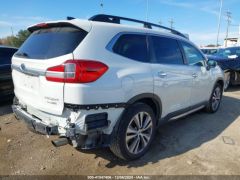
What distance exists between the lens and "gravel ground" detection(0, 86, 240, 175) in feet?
10.8

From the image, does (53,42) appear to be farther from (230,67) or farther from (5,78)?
(230,67)

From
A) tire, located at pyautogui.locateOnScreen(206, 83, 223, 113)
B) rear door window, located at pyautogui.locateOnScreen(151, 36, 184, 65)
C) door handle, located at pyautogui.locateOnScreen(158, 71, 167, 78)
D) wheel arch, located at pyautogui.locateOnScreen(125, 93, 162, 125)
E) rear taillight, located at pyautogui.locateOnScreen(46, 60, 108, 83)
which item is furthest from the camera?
tire, located at pyautogui.locateOnScreen(206, 83, 223, 113)

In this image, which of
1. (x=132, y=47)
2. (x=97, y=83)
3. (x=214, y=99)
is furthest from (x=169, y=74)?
(x=214, y=99)

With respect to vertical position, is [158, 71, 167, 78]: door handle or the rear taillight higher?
the rear taillight

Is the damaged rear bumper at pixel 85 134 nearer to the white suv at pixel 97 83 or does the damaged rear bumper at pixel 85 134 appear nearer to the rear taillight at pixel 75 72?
the white suv at pixel 97 83

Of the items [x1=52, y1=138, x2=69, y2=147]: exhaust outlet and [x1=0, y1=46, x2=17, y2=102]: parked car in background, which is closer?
[x1=52, y1=138, x2=69, y2=147]: exhaust outlet

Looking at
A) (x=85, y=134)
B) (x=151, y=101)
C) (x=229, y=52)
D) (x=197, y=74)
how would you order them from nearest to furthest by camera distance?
1. (x=85, y=134)
2. (x=151, y=101)
3. (x=197, y=74)
4. (x=229, y=52)

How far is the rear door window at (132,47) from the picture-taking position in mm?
3100

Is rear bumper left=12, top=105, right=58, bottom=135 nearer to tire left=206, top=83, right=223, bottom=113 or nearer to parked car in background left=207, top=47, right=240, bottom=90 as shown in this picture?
tire left=206, top=83, right=223, bottom=113

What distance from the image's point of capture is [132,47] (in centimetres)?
329

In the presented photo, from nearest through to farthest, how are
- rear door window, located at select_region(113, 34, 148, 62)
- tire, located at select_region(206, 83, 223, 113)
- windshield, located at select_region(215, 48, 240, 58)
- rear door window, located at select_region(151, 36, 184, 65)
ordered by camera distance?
1. rear door window, located at select_region(113, 34, 148, 62)
2. rear door window, located at select_region(151, 36, 184, 65)
3. tire, located at select_region(206, 83, 223, 113)
4. windshield, located at select_region(215, 48, 240, 58)

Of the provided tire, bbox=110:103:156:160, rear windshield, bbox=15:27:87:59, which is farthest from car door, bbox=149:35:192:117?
rear windshield, bbox=15:27:87:59

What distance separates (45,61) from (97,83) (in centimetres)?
69

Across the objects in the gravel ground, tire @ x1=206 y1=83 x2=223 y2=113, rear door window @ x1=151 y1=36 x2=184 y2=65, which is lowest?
the gravel ground
